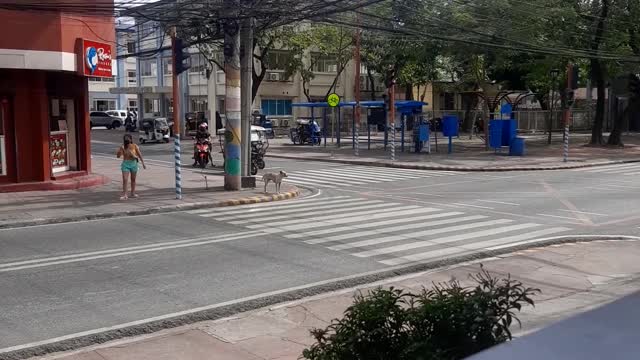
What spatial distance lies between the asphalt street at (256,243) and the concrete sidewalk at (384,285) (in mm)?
633

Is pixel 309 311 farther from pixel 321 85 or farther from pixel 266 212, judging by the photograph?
pixel 321 85

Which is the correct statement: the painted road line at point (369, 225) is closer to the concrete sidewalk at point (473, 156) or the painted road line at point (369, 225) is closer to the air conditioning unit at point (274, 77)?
the concrete sidewalk at point (473, 156)

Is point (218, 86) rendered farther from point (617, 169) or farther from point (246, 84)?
point (246, 84)

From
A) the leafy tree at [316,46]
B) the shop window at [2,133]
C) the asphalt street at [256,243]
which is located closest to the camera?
the asphalt street at [256,243]

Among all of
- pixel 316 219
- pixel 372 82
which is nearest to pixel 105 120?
pixel 372 82

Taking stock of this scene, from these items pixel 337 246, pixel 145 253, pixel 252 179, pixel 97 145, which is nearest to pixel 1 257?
pixel 145 253

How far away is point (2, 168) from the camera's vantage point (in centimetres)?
1847

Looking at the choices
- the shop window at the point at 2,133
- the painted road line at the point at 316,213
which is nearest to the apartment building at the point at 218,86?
the shop window at the point at 2,133

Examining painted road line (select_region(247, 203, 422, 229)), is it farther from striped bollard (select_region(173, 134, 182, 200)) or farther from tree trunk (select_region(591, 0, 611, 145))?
tree trunk (select_region(591, 0, 611, 145))

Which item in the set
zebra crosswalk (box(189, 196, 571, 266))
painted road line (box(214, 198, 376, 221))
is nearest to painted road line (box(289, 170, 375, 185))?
painted road line (box(214, 198, 376, 221))

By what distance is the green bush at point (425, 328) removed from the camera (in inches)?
159

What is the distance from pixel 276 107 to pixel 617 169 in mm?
35269

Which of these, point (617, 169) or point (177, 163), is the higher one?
point (177, 163)

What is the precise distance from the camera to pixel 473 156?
31.8m
